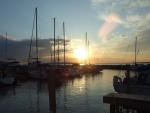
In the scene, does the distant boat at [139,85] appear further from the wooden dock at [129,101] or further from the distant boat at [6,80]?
the distant boat at [6,80]

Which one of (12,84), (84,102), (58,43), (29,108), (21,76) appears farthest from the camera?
(58,43)

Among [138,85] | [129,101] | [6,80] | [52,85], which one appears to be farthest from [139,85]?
[6,80]

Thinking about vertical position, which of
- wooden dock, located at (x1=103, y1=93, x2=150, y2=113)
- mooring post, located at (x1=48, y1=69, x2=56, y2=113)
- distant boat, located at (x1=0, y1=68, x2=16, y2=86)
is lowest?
distant boat, located at (x1=0, y1=68, x2=16, y2=86)

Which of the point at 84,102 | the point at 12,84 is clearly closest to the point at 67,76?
the point at 12,84

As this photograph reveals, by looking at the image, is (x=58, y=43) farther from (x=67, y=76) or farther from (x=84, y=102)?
(x=84, y=102)

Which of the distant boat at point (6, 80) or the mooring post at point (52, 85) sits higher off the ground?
the mooring post at point (52, 85)

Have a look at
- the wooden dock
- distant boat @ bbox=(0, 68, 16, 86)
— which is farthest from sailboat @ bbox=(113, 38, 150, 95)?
distant boat @ bbox=(0, 68, 16, 86)

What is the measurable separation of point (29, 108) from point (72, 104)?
5398mm

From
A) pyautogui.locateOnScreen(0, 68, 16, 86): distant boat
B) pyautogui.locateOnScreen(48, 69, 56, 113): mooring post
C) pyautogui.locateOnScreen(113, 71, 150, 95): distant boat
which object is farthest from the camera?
pyautogui.locateOnScreen(0, 68, 16, 86): distant boat

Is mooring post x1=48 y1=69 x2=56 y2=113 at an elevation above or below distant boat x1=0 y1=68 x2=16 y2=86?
above

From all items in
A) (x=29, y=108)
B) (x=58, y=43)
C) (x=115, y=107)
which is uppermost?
(x=58, y=43)

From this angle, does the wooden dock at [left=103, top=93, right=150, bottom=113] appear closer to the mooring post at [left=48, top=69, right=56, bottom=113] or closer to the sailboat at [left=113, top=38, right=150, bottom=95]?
the mooring post at [left=48, top=69, right=56, bottom=113]

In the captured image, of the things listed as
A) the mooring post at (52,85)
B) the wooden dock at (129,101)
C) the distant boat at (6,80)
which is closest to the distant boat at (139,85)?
the wooden dock at (129,101)

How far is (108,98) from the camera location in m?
15.9
